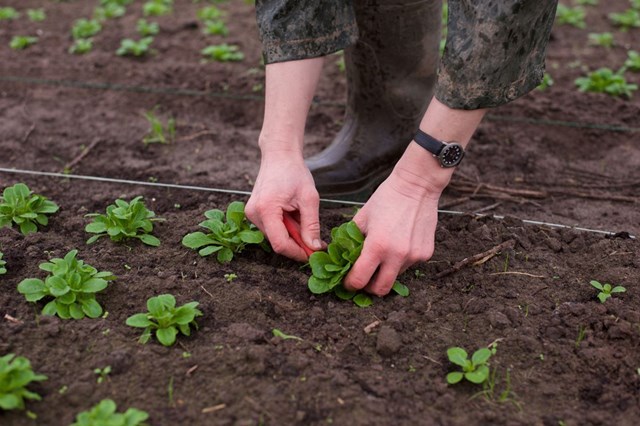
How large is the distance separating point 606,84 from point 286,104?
2.33 meters

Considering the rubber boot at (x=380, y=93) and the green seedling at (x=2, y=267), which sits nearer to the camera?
the green seedling at (x=2, y=267)

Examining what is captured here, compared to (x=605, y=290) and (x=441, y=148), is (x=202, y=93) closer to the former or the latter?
(x=441, y=148)

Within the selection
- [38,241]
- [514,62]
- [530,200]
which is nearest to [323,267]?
[514,62]

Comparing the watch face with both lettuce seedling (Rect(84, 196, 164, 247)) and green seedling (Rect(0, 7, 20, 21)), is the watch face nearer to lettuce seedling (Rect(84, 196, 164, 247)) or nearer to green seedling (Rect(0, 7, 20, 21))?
lettuce seedling (Rect(84, 196, 164, 247))

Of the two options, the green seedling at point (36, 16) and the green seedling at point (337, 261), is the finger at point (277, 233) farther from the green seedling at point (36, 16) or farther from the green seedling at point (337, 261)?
the green seedling at point (36, 16)

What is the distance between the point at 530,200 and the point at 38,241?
6.01 ft

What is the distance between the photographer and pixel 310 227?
2.17m

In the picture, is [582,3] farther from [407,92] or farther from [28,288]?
[28,288]

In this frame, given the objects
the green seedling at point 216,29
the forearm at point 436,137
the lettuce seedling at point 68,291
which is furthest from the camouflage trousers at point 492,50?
the green seedling at point 216,29

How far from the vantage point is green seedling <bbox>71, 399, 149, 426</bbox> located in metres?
1.62

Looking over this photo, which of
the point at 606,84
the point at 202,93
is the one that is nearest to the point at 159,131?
the point at 202,93

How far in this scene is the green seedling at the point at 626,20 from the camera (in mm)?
4973

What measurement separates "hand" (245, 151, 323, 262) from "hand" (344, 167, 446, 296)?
0.17 m

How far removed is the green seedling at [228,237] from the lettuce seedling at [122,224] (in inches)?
6.5
